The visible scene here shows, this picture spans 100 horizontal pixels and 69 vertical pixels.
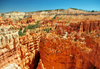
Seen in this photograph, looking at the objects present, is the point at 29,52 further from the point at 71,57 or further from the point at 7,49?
the point at 7,49

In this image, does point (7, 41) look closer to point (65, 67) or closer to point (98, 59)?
point (65, 67)

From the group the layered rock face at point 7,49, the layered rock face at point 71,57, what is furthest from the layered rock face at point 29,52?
the layered rock face at point 7,49

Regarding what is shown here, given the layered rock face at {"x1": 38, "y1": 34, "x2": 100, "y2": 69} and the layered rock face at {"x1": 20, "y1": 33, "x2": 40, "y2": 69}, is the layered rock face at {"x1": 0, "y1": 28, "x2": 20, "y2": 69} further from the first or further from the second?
the layered rock face at {"x1": 20, "y1": 33, "x2": 40, "y2": 69}

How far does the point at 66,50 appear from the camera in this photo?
21.8 feet

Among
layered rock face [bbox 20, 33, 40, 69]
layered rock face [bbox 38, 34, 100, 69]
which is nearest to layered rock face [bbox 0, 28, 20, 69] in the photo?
layered rock face [bbox 38, 34, 100, 69]

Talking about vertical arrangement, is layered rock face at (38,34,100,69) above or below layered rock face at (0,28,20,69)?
below

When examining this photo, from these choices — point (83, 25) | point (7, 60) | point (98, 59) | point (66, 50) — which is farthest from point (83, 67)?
point (83, 25)

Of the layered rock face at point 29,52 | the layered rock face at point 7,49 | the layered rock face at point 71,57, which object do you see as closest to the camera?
the layered rock face at point 7,49

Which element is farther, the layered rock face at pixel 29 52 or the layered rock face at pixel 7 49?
the layered rock face at pixel 29 52

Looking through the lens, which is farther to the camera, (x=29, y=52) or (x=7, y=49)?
(x=29, y=52)

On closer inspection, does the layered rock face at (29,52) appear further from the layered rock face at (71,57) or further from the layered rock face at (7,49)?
the layered rock face at (7,49)

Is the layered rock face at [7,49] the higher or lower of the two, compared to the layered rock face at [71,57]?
higher

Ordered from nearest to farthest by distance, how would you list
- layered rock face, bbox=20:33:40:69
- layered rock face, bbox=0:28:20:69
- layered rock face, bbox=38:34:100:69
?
layered rock face, bbox=0:28:20:69 → layered rock face, bbox=38:34:100:69 → layered rock face, bbox=20:33:40:69

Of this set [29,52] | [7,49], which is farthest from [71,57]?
[7,49]
